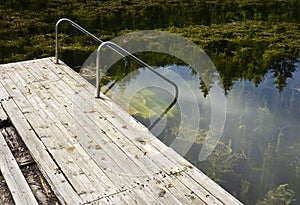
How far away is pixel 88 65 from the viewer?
5441 mm

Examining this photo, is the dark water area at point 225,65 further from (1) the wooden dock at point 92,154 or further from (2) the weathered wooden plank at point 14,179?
(2) the weathered wooden plank at point 14,179

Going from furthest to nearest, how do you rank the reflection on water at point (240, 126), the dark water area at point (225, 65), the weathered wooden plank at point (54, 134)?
the dark water area at point (225, 65), the reflection on water at point (240, 126), the weathered wooden plank at point (54, 134)

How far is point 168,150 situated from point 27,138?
103cm

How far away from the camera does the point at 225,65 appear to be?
5.79 metres

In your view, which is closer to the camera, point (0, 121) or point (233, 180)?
point (0, 121)

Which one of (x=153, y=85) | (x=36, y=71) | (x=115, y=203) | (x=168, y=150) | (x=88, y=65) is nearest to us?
(x=115, y=203)

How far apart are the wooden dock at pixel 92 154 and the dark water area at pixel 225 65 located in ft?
2.37

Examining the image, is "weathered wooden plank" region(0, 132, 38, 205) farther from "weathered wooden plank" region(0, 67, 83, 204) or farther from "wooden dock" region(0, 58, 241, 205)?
"weathered wooden plank" region(0, 67, 83, 204)

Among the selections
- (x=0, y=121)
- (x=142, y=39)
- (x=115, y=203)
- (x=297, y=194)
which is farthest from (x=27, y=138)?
(x=142, y=39)

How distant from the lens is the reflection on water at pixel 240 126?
10.5ft

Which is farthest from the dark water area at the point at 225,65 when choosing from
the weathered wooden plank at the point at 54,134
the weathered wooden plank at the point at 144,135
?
the weathered wooden plank at the point at 54,134

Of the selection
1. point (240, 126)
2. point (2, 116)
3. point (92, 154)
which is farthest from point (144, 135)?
point (240, 126)

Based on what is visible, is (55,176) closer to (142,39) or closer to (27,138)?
(27,138)

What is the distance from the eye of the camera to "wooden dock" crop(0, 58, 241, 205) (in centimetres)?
217
